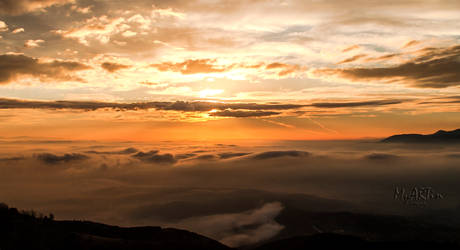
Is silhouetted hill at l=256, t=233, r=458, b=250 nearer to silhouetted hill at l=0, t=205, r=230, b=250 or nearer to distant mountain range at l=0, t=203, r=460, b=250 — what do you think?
distant mountain range at l=0, t=203, r=460, b=250

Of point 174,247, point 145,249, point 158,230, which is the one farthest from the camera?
point 158,230

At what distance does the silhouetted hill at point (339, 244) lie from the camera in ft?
262

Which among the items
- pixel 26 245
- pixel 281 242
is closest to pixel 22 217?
pixel 26 245

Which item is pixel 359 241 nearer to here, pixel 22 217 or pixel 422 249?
pixel 422 249

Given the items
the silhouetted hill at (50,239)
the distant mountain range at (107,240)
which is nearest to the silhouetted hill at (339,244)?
the distant mountain range at (107,240)

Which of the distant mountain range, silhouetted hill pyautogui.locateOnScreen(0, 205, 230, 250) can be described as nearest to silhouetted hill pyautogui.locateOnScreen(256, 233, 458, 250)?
the distant mountain range

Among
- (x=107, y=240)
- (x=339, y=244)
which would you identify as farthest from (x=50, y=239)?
(x=339, y=244)

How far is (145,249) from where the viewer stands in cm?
5622

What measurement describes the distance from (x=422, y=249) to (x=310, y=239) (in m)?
30.4

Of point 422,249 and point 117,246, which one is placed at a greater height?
point 117,246

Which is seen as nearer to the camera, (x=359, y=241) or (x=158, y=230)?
(x=359, y=241)

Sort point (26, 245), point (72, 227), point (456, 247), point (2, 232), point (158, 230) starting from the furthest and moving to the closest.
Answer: point (158, 230) < point (72, 227) < point (456, 247) < point (2, 232) < point (26, 245)

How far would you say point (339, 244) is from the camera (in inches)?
3533

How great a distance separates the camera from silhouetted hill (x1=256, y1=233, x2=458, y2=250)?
79.9 meters
